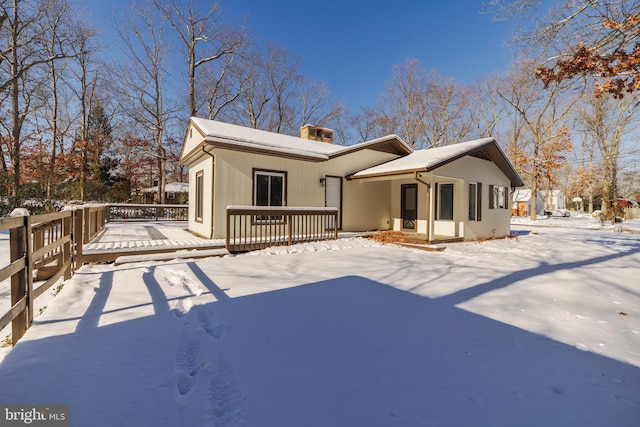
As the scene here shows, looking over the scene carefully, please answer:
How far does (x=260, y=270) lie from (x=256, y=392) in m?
3.41

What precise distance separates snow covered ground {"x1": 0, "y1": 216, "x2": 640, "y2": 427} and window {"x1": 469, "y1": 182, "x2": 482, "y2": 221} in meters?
6.00

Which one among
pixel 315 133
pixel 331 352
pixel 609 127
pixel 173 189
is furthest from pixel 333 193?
pixel 609 127

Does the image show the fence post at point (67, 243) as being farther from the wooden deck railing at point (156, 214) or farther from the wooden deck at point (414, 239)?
the wooden deck railing at point (156, 214)

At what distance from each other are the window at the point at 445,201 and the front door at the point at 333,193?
11.7ft

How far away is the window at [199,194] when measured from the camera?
921cm

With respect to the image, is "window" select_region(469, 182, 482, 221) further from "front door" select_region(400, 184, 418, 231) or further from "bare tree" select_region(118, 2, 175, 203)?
"bare tree" select_region(118, 2, 175, 203)

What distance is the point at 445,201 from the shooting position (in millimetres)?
10625

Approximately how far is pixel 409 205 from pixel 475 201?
2.28 m

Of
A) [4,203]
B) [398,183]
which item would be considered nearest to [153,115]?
[4,203]

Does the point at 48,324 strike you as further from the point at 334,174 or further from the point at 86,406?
the point at 334,174

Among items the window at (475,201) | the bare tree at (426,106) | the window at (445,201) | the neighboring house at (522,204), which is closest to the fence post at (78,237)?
the window at (445,201)

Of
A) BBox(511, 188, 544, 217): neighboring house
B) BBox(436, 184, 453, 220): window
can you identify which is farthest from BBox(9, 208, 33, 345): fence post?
BBox(511, 188, 544, 217): neighboring house

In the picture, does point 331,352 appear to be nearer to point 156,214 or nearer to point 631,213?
point 156,214

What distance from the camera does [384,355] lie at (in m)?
2.41
